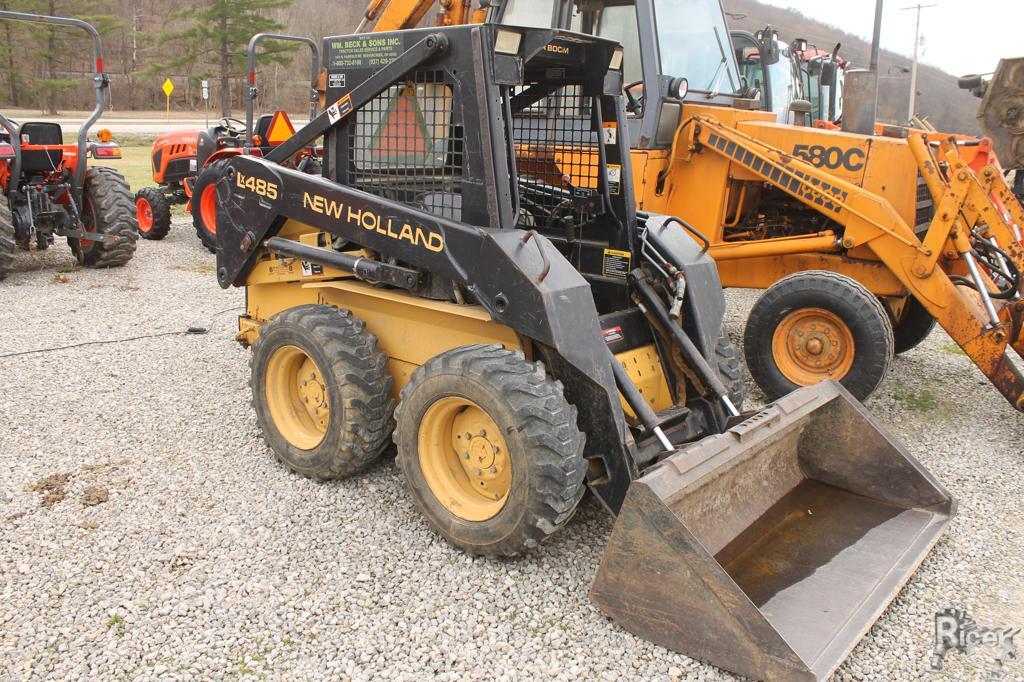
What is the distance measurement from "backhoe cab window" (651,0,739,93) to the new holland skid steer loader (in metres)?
1.97

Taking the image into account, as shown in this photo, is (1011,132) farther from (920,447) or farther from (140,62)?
(140,62)

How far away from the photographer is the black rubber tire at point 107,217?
26.6ft

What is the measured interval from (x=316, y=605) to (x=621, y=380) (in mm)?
1444

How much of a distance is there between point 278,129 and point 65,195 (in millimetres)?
2439

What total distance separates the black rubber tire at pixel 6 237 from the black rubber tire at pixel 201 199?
1.60 meters

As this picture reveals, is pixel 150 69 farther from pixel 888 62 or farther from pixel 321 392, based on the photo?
pixel 888 62

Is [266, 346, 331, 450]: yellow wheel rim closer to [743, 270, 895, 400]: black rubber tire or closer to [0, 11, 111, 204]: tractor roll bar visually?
[743, 270, 895, 400]: black rubber tire

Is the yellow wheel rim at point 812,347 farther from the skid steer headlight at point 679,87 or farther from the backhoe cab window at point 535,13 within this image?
the backhoe cab window at point 535,13

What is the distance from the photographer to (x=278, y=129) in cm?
952

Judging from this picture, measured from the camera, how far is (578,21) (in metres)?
5.82

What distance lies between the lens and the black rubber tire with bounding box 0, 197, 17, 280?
23.6 feet

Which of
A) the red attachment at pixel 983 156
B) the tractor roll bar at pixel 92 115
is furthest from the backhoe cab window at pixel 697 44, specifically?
the tractor roll bar at pixel 92 115

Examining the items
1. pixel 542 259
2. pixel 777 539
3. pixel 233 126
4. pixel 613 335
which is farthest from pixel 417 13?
pixel 233 126

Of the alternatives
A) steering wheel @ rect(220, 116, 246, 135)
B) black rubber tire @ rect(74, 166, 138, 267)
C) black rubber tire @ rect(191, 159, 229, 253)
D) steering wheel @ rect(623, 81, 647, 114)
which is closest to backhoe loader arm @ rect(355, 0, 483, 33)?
steering wheel @ rect(623, 81, 647, 114)
